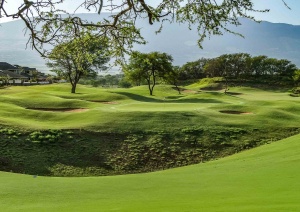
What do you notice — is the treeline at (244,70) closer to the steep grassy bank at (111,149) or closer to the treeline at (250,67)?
the treeline at (250,67)

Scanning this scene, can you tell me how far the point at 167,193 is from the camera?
32.4ft

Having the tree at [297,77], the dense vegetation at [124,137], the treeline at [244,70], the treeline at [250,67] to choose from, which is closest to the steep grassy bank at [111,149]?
the dense vegetation at [124,137]

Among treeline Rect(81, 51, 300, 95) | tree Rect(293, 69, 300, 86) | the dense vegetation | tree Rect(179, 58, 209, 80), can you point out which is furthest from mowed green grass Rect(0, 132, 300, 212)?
tree Rect(179, 58, 209, 80)

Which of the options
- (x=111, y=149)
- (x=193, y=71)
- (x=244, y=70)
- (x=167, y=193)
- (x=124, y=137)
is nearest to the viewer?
(x=167, y=193)

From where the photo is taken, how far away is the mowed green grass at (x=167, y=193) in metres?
7.65

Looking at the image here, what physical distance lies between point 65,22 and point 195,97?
149 feet

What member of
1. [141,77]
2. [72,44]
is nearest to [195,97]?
[141,77]

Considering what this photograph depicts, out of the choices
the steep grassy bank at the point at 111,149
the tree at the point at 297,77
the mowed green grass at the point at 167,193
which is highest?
the tree at the point at 297,77

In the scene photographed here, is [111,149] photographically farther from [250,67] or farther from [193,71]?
[193,71]

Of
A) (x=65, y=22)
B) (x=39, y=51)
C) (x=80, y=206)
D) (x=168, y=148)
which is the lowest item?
(x=168, y=148)

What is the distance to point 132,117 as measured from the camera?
2884 centimetres

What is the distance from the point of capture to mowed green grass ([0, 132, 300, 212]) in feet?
25.1

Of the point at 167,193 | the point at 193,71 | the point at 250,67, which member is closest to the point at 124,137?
the point at 167,193

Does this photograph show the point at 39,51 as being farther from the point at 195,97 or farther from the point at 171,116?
the point at 195,97
